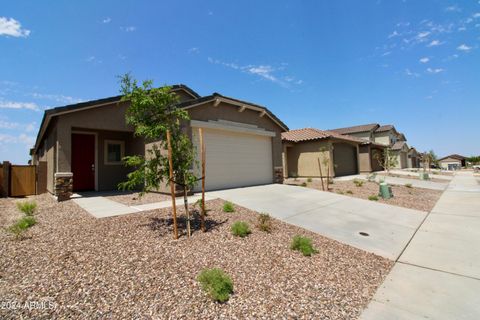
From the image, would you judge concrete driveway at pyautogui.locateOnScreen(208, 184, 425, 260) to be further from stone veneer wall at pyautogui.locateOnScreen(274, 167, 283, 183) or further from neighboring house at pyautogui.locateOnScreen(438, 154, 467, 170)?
neighboring house at pyautogui.locateOnScreen(438, 154, 467, 170)

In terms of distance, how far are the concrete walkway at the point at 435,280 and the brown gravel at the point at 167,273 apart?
0.77ft

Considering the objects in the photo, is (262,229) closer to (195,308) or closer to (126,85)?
(195,308)

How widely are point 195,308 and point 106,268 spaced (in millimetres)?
1609

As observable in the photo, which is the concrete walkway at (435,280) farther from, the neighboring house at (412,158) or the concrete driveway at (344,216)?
the neighboring house at (412,158)

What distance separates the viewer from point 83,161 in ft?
36.4

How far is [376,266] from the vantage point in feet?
14.5

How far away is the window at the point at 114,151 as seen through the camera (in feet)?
38.5

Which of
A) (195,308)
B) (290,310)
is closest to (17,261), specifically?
(195,308)

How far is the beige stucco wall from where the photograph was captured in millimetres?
18219

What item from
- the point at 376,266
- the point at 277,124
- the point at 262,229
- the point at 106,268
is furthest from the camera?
the point at 277,124

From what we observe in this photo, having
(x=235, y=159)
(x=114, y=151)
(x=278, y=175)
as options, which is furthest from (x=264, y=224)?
(x=114, y=151)

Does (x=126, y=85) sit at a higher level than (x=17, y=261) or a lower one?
higher

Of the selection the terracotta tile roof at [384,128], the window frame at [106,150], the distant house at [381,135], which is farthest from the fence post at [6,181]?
the terracotta tile roof at [384,128]

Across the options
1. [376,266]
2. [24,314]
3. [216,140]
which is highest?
[216,140]
